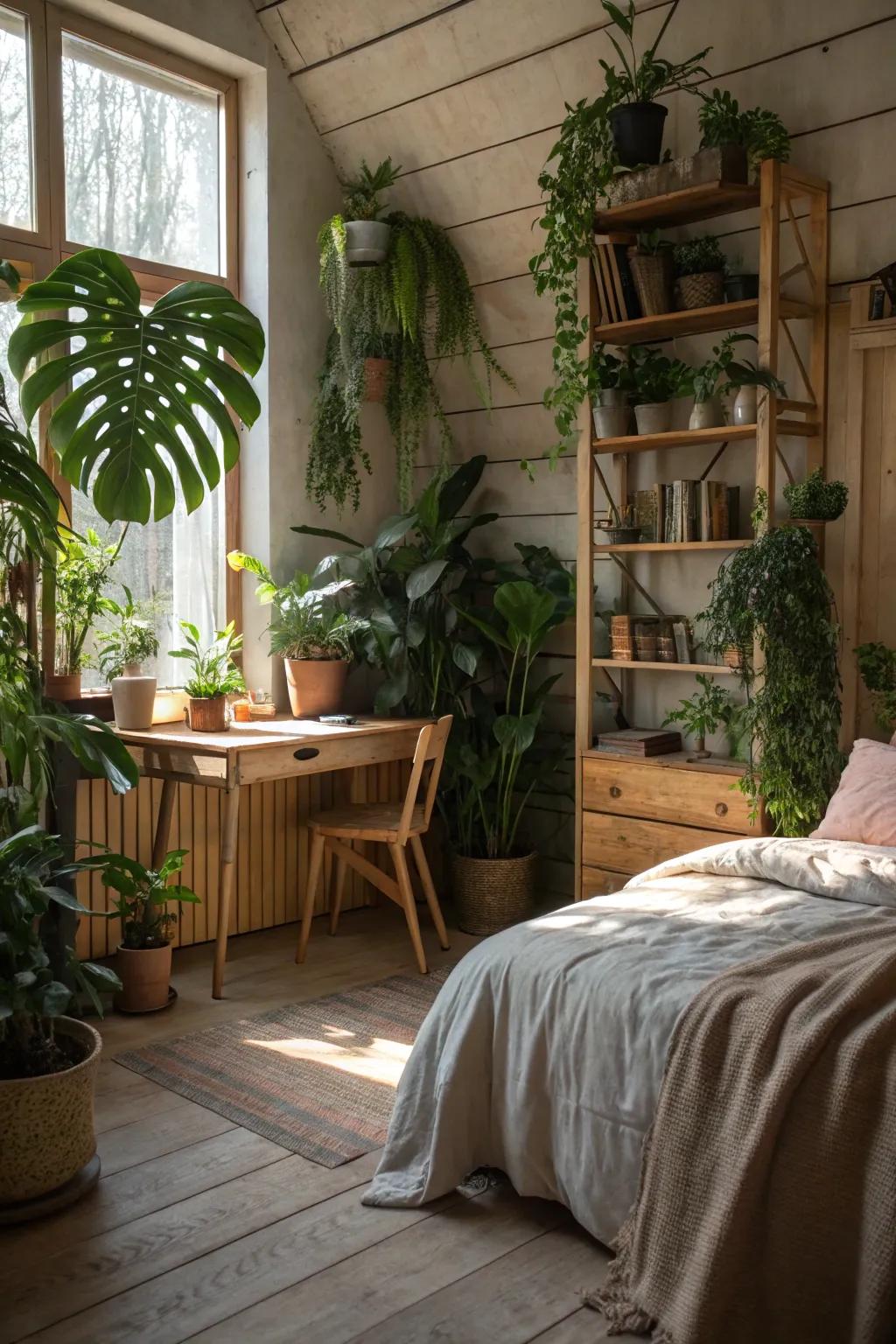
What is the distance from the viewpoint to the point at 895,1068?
1.94m

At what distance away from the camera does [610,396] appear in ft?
12.9

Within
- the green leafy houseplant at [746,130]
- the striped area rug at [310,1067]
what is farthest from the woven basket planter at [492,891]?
the green leafy houseplant at [746,130]

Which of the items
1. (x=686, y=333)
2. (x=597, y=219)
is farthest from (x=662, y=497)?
(x=597, y=219)

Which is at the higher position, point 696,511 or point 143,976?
point 696,511

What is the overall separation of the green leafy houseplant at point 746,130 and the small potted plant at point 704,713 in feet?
5.04

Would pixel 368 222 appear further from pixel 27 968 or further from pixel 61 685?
pixel 27 968

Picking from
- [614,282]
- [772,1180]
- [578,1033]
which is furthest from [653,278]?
[772,1180]

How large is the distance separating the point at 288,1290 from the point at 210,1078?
99cm

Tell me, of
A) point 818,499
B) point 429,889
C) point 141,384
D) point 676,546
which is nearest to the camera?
point 141,384

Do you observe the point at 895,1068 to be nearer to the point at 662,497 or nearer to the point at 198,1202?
the point at 198,1202

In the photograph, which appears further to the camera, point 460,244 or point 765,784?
point 460,244

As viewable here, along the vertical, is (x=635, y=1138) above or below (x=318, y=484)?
below

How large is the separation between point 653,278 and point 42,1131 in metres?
2.87

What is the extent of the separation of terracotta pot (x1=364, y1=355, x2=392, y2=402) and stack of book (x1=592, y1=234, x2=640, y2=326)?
0.93 m
